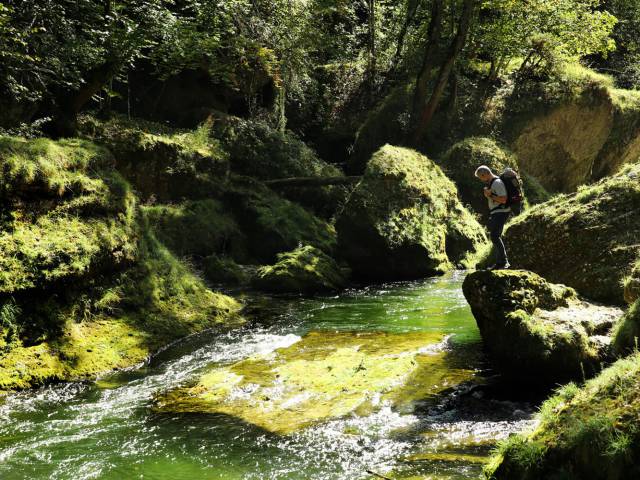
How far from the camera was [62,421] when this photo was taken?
254 inches

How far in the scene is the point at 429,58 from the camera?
70.3 ft

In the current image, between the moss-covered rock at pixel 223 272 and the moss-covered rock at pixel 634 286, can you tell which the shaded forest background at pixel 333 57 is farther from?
the moss-covered rock at pixel 634 286

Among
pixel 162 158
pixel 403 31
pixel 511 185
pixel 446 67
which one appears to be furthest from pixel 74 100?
pixel 403 31

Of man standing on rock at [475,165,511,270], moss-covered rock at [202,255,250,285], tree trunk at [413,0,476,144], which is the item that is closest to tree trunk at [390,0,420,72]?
tree trunk at [413,0,476,144]

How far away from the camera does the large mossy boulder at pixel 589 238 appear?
8.66m

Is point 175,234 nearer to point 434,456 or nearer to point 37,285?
point 37,285

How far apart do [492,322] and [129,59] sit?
1021 centimetres

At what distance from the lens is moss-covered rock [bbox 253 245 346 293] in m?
14.1

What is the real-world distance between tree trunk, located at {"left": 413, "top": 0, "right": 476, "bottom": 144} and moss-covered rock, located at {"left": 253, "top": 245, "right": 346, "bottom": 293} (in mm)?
9828

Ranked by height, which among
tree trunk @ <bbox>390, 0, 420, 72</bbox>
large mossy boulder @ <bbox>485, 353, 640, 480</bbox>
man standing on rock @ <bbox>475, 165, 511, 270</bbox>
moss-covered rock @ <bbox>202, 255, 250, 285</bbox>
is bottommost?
moss-covered rock @ <bbox>202, 255, 250, 285</bbox>

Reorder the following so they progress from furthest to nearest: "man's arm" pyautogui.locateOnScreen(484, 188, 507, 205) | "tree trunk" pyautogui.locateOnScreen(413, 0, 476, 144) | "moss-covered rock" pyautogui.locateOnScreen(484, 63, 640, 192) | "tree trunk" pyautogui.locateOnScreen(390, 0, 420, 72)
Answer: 1. "tree trunk" pyautogui.locateOnScreen(390, 0, 420, 72)
2. "moss-covered rock" pyautogui.locateOnScreen(484, 63, 640, 192)
3. "tree trunk" pyautogui.locateOnScreen(413, 0, 476, 144)
4. "man's arm" pyautogui.locateOnScreen(484, 188, 507, 205)

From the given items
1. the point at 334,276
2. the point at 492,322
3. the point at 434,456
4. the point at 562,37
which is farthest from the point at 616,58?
the point at 434,456

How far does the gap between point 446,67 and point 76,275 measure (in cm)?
1680

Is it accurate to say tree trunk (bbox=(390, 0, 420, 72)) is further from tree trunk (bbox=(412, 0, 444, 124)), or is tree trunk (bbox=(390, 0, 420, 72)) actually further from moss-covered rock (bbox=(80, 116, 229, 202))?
moss-covered rock (bbox=(80, 116, 229, 202))
